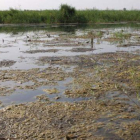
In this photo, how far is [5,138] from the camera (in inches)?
94.2

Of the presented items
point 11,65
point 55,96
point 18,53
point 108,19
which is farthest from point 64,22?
point 55,96

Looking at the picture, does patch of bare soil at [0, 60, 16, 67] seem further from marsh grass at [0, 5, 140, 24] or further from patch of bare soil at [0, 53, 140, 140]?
marsh grass at [0, 5, 140, 24]

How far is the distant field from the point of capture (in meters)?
24.2

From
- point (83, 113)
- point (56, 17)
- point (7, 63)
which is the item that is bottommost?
point (83, 113)

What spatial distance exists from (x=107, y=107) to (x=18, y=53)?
4689 millimetres

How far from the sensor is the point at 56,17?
2420 cm

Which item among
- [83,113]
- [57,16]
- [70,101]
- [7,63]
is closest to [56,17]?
[57,16]

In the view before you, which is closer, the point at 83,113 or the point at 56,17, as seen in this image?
the point at 83,113

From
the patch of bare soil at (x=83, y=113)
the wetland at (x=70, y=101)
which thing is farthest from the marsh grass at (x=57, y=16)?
the patch of bare soil at (x=83, y=113)

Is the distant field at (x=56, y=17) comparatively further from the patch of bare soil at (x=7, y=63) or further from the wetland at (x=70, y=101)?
the wetland at (x=70, y=101)

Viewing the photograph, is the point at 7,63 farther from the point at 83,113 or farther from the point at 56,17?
the point at 56,17

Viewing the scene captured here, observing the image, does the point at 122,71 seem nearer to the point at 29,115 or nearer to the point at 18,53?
the point at 29,115

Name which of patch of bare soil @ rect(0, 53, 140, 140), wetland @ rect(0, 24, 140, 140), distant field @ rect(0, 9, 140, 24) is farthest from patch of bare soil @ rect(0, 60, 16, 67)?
distant field @ rect(0, 9, 140, 24)

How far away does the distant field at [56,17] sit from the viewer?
79.3 feet
